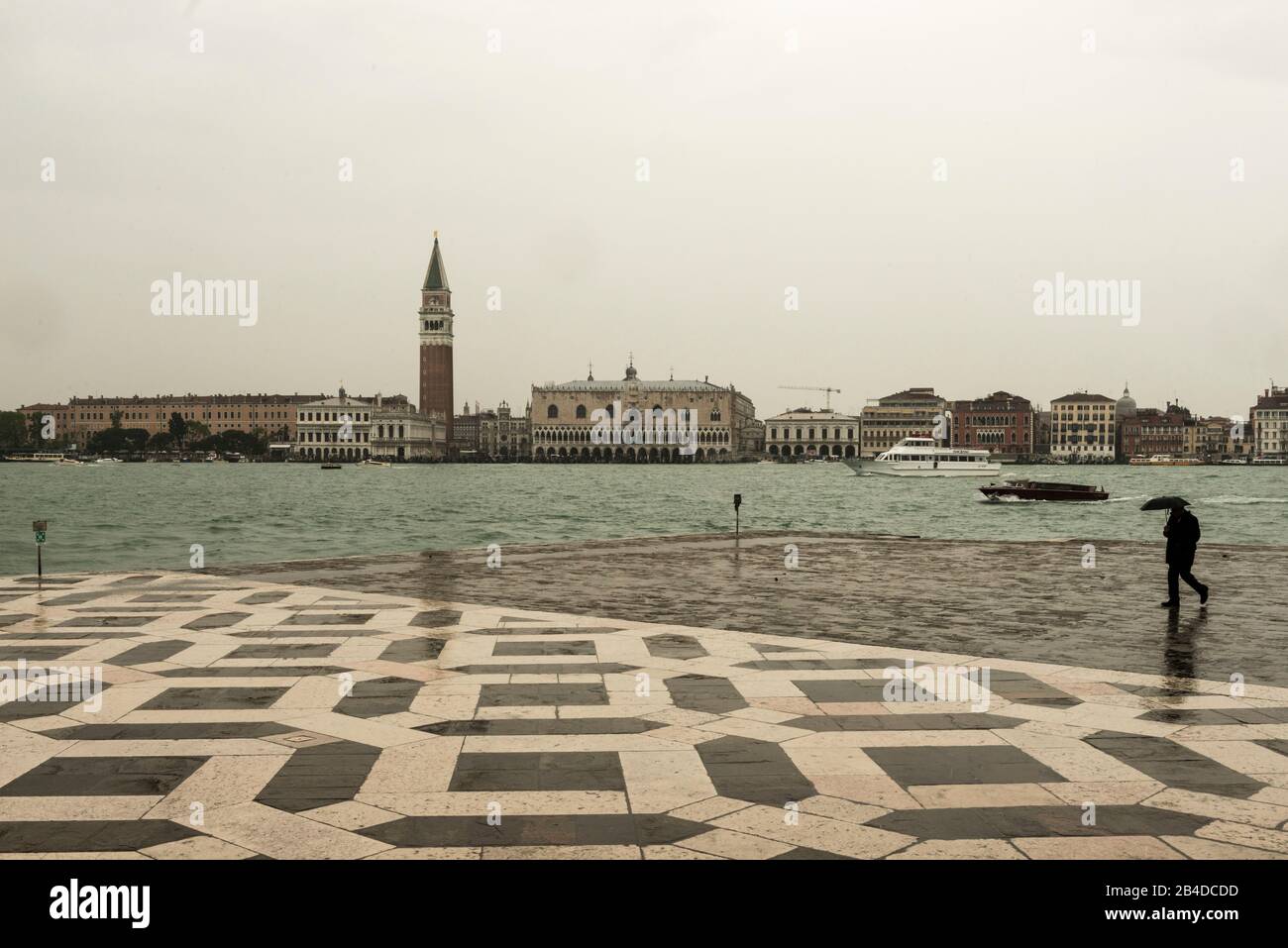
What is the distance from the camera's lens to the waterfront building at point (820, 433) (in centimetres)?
19238

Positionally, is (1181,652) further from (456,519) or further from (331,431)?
(331,431)

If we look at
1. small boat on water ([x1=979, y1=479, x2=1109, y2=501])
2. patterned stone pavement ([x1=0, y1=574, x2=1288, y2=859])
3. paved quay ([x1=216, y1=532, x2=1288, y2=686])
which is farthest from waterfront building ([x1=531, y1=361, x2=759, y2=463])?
patterned stone pavement ([x1=0, y1=574, x2=1288, y2=859])

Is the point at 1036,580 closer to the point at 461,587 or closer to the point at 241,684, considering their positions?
the point at 461,587

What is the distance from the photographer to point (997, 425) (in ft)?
575

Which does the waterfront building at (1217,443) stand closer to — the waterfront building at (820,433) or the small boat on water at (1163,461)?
the small boat on water at (1163,461)

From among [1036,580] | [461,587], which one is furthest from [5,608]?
[1036,580]

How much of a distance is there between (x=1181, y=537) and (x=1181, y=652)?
10.2 feet

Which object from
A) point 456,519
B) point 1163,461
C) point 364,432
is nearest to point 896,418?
point 1163,461

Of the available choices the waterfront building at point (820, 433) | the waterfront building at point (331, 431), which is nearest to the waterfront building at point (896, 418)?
the waterfront building at point (820, 433)

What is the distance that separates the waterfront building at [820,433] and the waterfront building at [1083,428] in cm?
3330

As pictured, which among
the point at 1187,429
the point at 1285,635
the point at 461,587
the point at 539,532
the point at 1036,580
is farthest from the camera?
the point at 1187,429

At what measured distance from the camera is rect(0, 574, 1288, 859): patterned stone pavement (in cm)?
461
